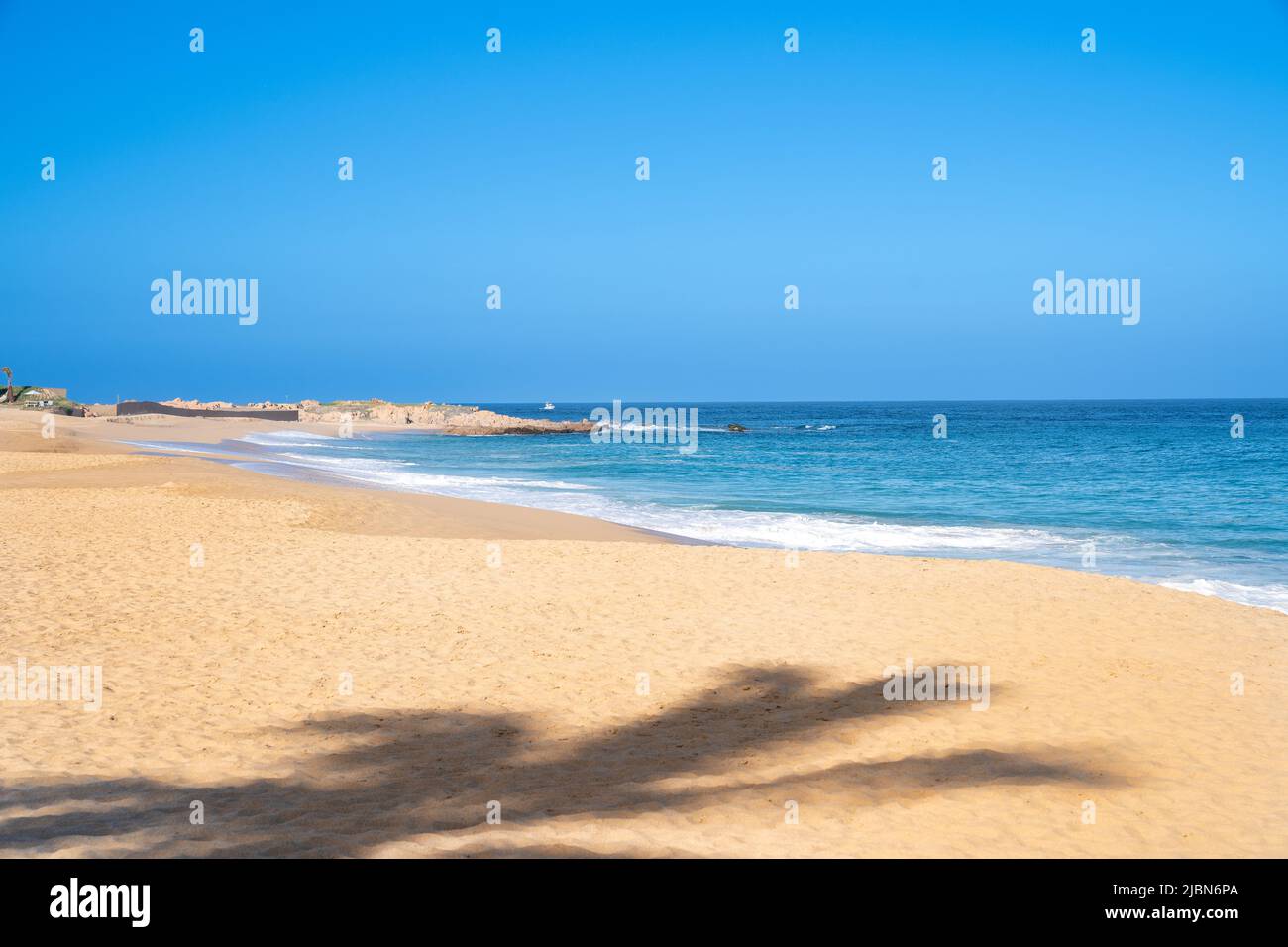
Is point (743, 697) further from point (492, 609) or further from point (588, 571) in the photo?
point (588, 571)

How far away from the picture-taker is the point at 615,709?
808 cm

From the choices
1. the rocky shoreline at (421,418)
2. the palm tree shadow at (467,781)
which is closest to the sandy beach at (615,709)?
the palm tree shadow at (467,781)

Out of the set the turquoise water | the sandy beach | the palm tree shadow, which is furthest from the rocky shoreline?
the palm tree shadow

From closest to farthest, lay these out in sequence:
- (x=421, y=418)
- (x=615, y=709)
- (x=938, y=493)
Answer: (x=615, y=709) → (x=938, y=493) → (x=421, y=418)

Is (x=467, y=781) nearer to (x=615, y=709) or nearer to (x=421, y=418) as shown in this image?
(x=615, y=709)

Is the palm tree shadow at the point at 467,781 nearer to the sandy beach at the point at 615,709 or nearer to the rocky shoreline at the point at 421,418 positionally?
the sandy beach at the point at 615,709

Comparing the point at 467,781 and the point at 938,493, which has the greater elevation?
the point at 938,493

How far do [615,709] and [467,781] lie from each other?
2.02m

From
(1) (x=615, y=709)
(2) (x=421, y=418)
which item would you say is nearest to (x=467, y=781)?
(1) (x=615, y=709)

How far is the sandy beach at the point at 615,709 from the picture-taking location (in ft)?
18.0

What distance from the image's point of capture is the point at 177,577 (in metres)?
12.6

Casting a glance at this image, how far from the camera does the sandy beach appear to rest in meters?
5.48

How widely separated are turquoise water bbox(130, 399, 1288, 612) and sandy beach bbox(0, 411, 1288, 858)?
4335 millimetres
